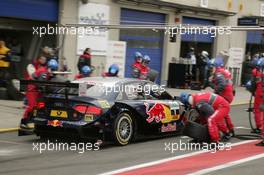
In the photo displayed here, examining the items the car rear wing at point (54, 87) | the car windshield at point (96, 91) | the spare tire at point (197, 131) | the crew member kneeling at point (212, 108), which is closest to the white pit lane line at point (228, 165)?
the crew member kneeling at point (212, 108)

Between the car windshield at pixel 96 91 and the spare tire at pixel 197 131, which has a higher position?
the car windshield at pixel 96 91

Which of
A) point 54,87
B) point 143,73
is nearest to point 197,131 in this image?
point 54,87

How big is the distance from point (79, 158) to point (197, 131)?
2.63 meters

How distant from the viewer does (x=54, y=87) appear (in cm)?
1076

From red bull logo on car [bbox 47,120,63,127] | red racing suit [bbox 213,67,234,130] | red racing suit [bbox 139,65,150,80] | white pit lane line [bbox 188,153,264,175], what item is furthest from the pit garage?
white pit lane line [bbox 188,153,264,175]

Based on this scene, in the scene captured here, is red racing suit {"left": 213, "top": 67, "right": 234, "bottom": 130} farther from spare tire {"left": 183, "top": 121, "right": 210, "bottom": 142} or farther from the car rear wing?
the car rear wing

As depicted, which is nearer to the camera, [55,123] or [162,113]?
[55,123]

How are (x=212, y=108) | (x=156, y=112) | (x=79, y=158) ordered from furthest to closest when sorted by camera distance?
(x=156, y=112)
(x=212, y=108)
(x=79, y=158)

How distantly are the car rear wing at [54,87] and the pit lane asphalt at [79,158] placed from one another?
99 cm

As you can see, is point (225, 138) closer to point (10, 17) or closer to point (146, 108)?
point (146, 108)

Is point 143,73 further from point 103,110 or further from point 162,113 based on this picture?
point 103,110

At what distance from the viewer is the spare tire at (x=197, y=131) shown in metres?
10.8

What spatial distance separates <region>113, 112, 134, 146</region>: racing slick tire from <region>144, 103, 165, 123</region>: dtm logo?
0.45 m

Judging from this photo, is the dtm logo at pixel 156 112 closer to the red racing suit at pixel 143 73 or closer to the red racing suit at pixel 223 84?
the red racing suit at pixel 223 84
